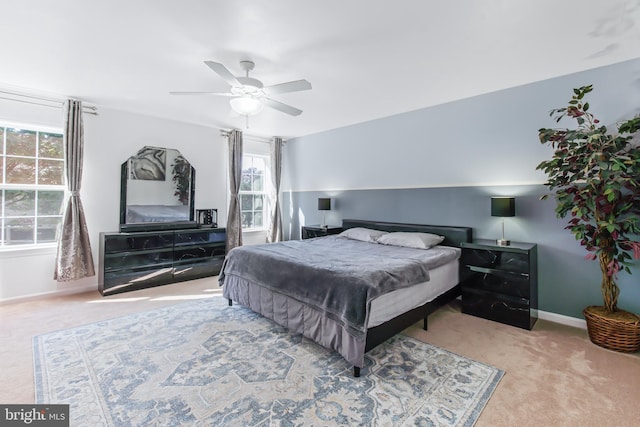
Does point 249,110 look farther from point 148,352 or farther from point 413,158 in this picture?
point 413,158

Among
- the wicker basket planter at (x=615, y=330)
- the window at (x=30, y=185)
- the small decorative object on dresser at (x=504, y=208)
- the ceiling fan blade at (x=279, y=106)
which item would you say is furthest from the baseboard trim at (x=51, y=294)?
the wicker basket planter at (x=615, y=330)

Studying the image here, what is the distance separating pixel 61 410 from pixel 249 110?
2.66 m

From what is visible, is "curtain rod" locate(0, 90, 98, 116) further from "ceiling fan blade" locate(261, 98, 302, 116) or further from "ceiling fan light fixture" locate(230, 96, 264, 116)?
"ceiling fan blade" locate(261, 98, 302, 116)

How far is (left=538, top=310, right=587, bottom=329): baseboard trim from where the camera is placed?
307 centimetres

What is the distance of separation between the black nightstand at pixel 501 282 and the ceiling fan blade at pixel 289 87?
2542 millimetres

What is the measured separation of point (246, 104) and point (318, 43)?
34.5 inches

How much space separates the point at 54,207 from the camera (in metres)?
4.04

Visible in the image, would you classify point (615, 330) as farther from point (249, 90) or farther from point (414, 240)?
point (249, 90)

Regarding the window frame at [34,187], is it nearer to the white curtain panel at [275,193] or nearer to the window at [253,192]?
the window at [253,192]

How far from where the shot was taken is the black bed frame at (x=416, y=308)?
2326 millimetres

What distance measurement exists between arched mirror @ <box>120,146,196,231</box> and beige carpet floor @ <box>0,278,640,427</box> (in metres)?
1.31

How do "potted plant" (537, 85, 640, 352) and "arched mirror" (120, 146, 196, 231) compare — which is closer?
"potted plant" (537, 85, 640, 352)

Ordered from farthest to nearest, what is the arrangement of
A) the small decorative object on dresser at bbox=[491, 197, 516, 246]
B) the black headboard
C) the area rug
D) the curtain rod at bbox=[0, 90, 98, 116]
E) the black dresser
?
the black dresser, the black headboard, the curtain rod at bbox=[0, 90, 98, 116], the small decorative object on dresser at bbox=[491, 197, 516, 246], the area rug

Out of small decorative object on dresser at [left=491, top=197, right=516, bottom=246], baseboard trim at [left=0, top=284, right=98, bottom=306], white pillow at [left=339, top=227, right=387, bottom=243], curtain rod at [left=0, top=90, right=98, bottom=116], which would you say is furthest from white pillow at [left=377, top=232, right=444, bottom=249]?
curtain rod at [left=0, top=90, right=98, bottom=116]
